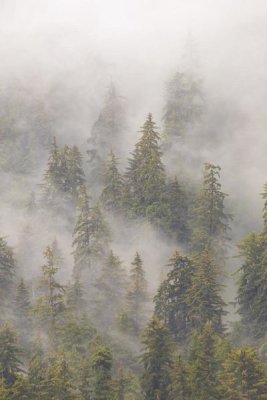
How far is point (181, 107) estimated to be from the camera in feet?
266

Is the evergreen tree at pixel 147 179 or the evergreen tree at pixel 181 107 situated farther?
the evergreen tree at pixel 181 107

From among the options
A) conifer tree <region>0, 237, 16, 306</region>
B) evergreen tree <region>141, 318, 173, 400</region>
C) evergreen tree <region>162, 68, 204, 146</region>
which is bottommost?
evergreen tree <region>141, 318, 173, 400</region>

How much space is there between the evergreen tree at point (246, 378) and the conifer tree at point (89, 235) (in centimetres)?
2963

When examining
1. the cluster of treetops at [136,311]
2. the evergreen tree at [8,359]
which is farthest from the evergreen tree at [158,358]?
the evergreen tree at [8,359]

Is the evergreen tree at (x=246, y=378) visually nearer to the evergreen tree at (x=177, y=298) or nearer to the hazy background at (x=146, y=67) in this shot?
the evergreen tree at (x=177, y=298)

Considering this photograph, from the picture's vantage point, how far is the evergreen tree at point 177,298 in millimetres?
49812

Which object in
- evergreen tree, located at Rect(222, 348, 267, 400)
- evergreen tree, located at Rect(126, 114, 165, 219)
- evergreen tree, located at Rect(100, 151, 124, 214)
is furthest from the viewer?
evergreen tree, located at Rect(100, 151, 124, 214)

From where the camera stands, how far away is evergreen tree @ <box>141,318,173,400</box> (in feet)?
124

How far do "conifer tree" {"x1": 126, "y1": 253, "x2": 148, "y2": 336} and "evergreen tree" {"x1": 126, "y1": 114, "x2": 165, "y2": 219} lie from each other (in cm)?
974

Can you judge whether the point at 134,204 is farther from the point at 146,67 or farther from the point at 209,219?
the point at 146,67

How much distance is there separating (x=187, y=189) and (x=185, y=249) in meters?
9.85

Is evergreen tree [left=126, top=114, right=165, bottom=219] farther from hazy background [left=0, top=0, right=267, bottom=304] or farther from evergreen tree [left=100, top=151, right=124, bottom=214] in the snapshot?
hazy background [left=0, top=0, right=267, bottom=304]

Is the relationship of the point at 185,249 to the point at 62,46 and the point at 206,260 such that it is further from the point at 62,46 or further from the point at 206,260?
the point at 62,46

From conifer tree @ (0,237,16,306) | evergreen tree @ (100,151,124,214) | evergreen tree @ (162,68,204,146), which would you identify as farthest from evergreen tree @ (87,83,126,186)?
conifer tree @ (0,237,16,306)
